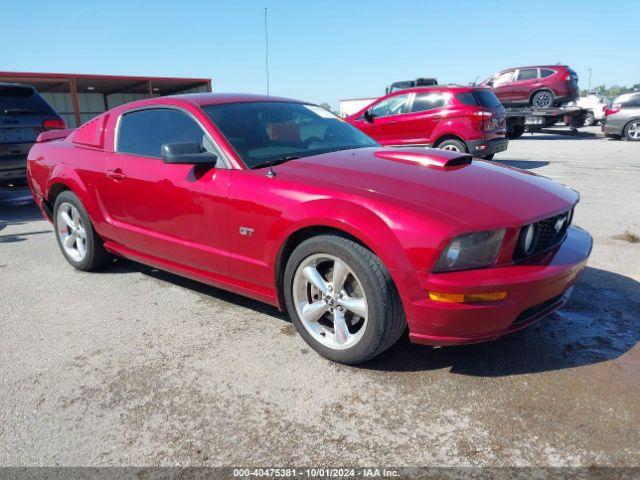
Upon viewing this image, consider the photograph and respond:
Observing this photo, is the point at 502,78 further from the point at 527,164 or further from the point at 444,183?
the point at 444,183

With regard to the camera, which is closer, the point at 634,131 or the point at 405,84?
the point at 634,131

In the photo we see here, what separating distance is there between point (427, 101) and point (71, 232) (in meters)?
7.14

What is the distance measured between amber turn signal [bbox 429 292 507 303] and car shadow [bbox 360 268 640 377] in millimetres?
544

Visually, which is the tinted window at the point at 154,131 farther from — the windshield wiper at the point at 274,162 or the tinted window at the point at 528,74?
the tinted window at the point at 528,74

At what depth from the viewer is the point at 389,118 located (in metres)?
10.3

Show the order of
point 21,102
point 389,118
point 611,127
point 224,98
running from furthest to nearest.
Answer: point 611,127 → point 389,118 → point 21,102 → point 224,98

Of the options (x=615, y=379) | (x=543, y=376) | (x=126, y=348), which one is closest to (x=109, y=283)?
(x=126, y=348)

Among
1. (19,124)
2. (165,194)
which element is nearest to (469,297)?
(165,194)

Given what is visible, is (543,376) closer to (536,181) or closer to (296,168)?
(536,181)

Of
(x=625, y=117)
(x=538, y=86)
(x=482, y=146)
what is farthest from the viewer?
(x=538, y=86)

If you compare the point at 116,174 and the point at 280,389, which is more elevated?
the point at 116,174

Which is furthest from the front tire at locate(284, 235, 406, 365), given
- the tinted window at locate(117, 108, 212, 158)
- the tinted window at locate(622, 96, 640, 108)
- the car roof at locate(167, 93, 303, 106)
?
the tinted window at locate(622, 96, 640, 108)

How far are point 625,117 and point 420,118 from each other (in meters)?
10.5

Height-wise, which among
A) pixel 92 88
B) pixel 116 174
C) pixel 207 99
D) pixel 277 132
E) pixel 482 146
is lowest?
pixel 482 146
